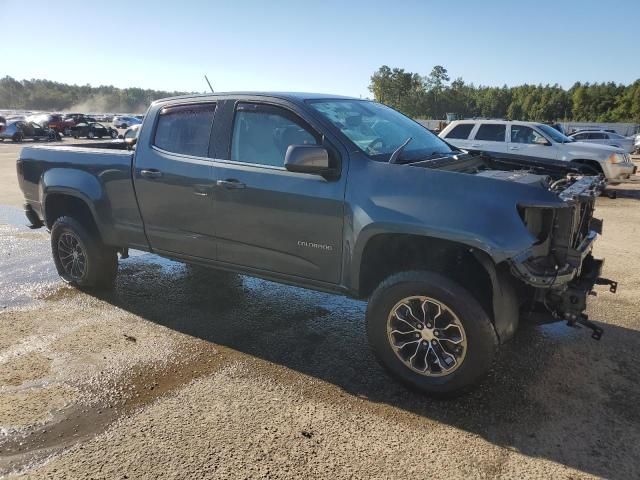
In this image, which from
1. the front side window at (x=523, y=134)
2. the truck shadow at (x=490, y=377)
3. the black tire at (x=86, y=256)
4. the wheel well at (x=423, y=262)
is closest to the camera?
the truck shadow at (x=490, y=377)

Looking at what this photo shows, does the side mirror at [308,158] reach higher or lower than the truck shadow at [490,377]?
higher

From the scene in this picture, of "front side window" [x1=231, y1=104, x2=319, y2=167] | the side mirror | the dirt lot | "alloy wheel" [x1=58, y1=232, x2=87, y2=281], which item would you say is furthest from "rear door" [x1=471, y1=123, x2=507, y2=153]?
the side mirror

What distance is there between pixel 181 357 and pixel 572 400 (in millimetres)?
2773

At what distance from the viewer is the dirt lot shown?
2707mm

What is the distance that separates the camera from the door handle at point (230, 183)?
3.92 m

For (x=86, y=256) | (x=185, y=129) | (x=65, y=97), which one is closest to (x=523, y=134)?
(x=185, y=129)

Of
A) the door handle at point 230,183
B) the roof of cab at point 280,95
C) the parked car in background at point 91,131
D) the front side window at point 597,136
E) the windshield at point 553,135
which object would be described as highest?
the roof of cab at point 280,95

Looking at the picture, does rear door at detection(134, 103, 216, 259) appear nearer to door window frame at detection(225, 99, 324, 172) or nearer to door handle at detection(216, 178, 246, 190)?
door handle at detection(216, 178, 246, 190)

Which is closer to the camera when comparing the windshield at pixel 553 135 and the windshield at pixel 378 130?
the windshield at pixel 378 130

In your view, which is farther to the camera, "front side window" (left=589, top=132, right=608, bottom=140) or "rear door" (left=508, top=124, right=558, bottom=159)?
"front side window" (left=589, top=132, right=608, bottom=140)

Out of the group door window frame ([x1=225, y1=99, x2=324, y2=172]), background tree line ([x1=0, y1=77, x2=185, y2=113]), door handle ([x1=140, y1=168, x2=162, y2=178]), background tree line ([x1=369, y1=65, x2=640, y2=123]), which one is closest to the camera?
door window frame ([x1=225, y1=99, x2=324, y2=172])

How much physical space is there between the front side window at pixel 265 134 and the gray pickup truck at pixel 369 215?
1 cm

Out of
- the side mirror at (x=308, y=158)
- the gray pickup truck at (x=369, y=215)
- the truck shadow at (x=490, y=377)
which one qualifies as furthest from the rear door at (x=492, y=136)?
the side mirror at (x=308, y=158)

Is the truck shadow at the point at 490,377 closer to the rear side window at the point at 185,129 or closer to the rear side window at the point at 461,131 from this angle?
the rear side window at the point at 185,129
